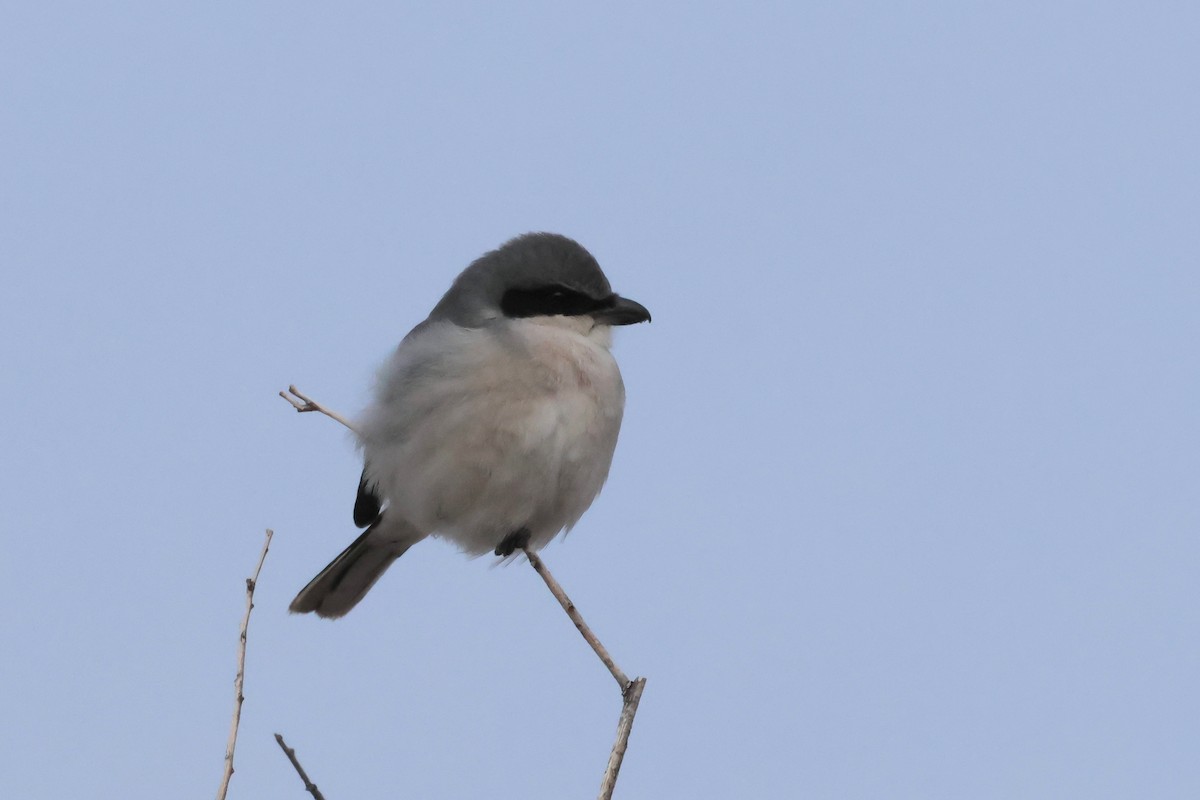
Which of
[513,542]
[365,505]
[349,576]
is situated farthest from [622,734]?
[349,576]

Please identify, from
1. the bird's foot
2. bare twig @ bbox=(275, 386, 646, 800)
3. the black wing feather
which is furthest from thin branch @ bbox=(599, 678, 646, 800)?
the black wing feather

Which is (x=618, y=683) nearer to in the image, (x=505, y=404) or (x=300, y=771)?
(x=300, y=771)

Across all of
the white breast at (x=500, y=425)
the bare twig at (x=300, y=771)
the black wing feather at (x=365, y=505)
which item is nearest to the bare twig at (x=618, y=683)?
the bare twig at (x=300, y=771)

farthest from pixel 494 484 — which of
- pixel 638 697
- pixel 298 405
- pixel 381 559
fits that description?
pixel 638 697

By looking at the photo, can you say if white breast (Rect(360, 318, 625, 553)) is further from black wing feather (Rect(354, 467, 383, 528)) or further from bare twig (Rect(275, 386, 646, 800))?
bare twig (Rect(275, 386, 646, 800))

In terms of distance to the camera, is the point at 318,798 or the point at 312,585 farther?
the point at 312,585

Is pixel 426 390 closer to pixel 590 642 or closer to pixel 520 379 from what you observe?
pixel 520 379

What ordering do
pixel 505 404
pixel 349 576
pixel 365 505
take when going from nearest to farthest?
pixel 505 404
pixel 365 505
pixel 349 576

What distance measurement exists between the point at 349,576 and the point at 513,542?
112 centimetres

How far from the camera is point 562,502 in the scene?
209 inches

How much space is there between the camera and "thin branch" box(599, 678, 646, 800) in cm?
293

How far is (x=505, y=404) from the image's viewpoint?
16.4 ft

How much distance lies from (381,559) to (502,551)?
0.92 m

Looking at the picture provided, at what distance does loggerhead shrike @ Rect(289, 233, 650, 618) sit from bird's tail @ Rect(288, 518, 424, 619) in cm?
55
